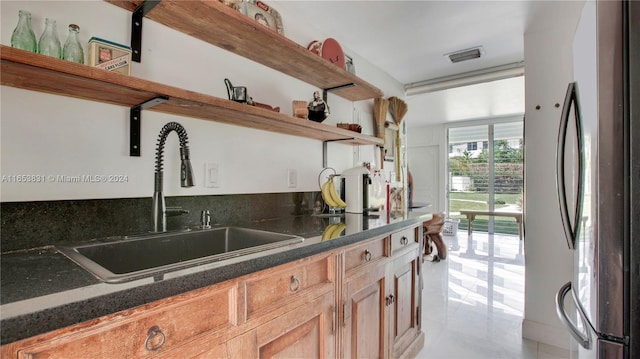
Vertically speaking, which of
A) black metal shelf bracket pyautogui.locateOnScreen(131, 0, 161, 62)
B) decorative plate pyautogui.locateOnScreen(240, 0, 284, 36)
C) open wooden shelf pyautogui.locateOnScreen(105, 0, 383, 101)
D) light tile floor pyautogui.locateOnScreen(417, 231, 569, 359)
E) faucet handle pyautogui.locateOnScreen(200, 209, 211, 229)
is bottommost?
light tile floor pyautogui.locateOnScreen(417, 231, 569, 359)

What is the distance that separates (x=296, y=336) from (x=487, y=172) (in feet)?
21.4

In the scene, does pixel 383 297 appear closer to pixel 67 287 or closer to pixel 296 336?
pixel 296 336

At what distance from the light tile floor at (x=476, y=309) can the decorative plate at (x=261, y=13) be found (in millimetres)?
2213

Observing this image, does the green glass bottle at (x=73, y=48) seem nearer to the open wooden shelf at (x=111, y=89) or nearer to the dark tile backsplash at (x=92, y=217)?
the open wooden shelf at (x=111, y=89)

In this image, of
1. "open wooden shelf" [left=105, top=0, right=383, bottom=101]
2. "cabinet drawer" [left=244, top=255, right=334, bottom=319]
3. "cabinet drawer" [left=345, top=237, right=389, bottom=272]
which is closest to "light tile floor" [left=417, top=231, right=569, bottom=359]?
"cabinet drawer" [left=345, top=237, right=389, bottom=272]

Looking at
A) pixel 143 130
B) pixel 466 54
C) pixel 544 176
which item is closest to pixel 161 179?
pixel 143 130

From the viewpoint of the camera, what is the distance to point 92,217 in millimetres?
1083

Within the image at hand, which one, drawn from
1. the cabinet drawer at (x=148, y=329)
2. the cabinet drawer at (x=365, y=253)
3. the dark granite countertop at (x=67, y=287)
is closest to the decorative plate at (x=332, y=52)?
the cabinet drawer at (x=365, y=253)

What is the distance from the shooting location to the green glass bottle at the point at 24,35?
0.90 m

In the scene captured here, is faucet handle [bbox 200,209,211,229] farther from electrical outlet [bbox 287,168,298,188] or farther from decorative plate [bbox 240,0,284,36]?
decorative plate [bbox 240,0,284,36]

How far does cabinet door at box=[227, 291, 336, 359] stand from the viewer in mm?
862

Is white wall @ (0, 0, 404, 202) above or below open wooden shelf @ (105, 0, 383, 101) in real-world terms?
below

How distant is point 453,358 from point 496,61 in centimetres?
254

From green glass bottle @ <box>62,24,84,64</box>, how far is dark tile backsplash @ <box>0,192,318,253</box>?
0.48 meters
